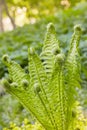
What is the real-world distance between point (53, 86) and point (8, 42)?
14.9 feet

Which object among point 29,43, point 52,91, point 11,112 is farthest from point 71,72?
point 29,43

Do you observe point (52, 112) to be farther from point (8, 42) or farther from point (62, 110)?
point (8, 42)

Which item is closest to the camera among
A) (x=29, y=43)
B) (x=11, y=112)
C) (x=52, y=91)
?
(x=52, y=91)

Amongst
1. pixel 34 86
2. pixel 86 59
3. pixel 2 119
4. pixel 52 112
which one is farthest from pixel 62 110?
pixel 86 59

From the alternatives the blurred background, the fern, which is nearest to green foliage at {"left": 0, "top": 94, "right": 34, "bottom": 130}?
the blurred background

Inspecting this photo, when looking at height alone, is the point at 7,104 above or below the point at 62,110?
below

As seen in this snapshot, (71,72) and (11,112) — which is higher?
(71,72)

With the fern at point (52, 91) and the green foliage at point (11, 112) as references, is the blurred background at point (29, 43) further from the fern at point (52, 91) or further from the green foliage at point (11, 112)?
the fern at point (52, 91)

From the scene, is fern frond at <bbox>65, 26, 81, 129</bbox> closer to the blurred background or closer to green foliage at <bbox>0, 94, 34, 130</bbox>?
the blurred background

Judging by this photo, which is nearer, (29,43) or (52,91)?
(52,91)

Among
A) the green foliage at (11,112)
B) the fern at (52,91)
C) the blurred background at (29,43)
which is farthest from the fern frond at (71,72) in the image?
the green foliage at (11,112)

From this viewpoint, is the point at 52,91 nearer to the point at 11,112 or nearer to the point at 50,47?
the point at 50,47

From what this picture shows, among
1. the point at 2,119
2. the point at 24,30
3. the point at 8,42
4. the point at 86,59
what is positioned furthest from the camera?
the point at 24,30

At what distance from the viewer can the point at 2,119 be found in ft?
12.1
